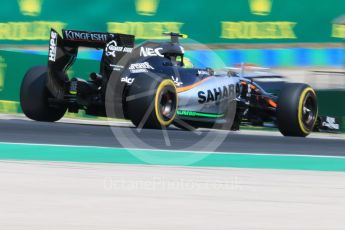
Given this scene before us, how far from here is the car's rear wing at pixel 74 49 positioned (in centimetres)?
1184

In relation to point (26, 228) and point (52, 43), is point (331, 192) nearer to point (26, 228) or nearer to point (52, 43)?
point (26, 228)

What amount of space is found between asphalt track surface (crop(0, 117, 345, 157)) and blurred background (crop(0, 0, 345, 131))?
345 centimetres

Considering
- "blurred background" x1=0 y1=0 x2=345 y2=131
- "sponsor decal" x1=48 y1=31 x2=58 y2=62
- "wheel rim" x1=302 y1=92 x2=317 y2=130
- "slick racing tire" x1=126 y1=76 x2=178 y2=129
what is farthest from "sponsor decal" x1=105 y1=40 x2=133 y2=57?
"blurred background" x1=0 y1=0 x2=345 y2=131

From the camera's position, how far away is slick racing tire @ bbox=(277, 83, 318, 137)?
1217cm

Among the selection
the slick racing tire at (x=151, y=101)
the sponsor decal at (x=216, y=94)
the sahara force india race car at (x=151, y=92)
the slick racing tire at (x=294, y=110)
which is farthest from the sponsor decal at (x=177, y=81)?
the slick racing tire at (x=294, y=110)

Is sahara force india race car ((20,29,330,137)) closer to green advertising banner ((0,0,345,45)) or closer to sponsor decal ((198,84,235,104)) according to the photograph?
sponsor decal ((198,84,235,104))

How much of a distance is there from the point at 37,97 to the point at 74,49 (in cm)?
89

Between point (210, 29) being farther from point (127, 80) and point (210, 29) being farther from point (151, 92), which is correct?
point (151, 92)

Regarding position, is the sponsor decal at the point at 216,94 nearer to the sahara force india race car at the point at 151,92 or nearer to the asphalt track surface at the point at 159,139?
the sahara force india race car at the point at 151,92

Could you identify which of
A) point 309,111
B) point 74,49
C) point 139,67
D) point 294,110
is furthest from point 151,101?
point 309,111

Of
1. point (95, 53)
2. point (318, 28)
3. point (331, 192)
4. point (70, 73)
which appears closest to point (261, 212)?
point (331, 192)

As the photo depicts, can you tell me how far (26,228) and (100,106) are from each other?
21.4 ft

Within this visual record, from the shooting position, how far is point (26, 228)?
5.39 meters

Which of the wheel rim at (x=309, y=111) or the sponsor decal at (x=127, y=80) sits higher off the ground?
the sponsor decal at (x=127, y=80)
